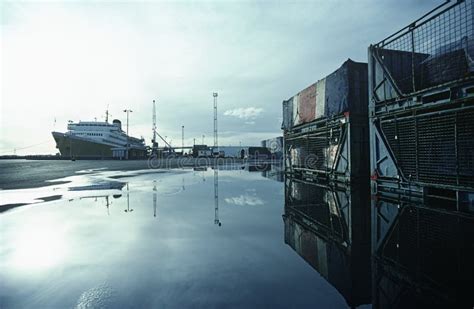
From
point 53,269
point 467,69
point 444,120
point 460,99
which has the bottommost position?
point 53,269

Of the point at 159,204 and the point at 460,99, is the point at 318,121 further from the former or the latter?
the point at 159,204

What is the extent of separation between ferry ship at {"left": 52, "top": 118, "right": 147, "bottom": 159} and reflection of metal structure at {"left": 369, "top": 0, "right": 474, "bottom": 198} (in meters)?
69.4

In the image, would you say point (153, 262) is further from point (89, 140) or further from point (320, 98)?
point (89, 140)

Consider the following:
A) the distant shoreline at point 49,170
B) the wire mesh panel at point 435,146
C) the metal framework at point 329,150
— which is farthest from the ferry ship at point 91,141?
the wire mesh panel at point 435,146

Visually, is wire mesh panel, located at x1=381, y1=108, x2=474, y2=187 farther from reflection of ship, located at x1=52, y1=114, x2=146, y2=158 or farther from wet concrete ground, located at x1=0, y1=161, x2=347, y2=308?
reflection of ship, located at x1=52, y1=114, x2=146, y2=158

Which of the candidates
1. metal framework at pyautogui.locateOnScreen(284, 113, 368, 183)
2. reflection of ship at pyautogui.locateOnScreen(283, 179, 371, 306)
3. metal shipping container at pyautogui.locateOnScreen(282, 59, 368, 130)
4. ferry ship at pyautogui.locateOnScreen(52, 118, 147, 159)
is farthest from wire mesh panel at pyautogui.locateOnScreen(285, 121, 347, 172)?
ferry ship at pyautogui.locateOnScreen(52, 118, 147, 159)

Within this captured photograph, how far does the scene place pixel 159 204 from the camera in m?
7.34

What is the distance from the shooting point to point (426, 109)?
670 cm

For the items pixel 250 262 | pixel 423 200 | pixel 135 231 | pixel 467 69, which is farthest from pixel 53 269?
pixel 467 69

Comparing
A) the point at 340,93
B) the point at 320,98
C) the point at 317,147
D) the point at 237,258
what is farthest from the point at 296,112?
the point at 237,258

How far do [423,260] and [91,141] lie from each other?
74.4 metres

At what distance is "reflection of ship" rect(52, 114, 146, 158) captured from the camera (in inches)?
2589

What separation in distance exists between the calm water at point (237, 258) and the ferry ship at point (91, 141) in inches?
2683

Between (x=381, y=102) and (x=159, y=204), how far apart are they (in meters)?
7.36
